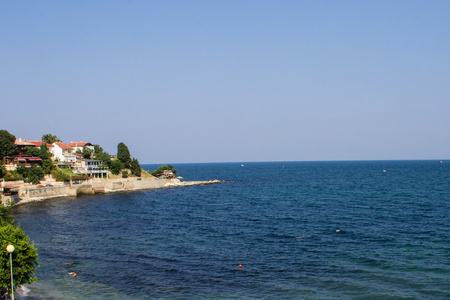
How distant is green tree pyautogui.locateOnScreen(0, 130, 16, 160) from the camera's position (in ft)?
389

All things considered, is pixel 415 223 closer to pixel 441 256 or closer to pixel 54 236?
pixel 441 256

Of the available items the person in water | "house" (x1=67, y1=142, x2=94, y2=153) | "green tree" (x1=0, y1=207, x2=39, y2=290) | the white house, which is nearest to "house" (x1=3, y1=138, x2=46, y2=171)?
"house" (x1=67, y1=142, x2=94, y2=153)

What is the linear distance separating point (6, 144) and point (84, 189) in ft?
107

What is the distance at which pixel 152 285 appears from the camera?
33.8m

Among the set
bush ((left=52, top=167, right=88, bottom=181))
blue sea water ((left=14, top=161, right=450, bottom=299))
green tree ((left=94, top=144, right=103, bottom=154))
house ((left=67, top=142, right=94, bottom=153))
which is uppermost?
house ((left=67, top=142, right=94, bottom=153))

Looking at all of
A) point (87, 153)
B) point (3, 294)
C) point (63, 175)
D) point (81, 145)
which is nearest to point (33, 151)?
point (63, 175)

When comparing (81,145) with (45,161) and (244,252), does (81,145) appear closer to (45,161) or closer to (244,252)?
(45,161)

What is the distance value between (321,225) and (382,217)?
45.0 feet

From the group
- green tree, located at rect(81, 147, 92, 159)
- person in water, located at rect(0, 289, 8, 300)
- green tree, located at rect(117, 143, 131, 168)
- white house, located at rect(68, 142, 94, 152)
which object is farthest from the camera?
white house, located at rect(68, 142, 94, 152)

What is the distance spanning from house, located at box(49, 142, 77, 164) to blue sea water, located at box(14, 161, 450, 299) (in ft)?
208

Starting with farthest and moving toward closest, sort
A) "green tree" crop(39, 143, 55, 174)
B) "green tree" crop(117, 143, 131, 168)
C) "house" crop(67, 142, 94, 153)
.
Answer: "house" crop(67, 142, 94, 153) < "green tree" crop(117, 143, 131, 168) < "green tree" crop(39, 143, 55, 174)

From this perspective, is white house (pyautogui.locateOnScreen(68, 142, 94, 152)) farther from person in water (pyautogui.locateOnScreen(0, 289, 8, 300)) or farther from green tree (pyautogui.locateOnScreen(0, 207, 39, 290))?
green tree (pyautogui.locateOnScreen(0, 207, 39, 290))

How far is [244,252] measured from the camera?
145 feet

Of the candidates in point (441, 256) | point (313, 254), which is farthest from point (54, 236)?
point (441, 256)
